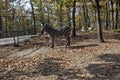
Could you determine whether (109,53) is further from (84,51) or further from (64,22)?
(64,22)

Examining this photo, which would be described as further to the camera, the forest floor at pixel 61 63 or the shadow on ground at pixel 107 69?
the forest floor at pixel 61 63

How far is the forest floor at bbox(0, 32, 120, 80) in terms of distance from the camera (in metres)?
10.7

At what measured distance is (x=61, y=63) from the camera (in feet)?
40.9

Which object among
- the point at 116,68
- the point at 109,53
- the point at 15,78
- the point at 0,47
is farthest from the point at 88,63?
the point at 0,47

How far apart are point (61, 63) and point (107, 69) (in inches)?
87.6

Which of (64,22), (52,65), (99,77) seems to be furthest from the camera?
(64,22)

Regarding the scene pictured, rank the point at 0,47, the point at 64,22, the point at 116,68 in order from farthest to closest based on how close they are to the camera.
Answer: the point at 64,22, the point at 0,47, the point at 116,68

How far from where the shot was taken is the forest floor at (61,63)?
35.0 ft

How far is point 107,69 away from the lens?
11.3 m

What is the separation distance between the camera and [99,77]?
1034cm

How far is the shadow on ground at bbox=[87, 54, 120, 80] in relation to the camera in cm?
1045

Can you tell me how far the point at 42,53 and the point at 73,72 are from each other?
4462 millimetres

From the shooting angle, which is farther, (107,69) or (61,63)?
(61,63)

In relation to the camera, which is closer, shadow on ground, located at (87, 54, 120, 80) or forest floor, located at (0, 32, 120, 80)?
shadow on ground, located at (87, 54, 120, 80)
